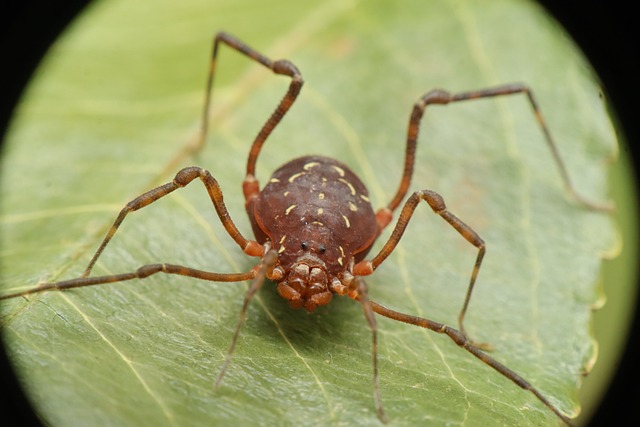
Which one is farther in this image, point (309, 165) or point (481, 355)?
point (309, 165)

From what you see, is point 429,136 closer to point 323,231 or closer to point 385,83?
point 385,83

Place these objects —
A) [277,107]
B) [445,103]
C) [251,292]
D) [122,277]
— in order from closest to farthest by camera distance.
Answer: [251,292], [122,277], [277,107], [445,103]

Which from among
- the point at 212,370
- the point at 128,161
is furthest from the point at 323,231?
the point at 128,161

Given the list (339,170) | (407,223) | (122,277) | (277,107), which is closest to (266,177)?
(277,107)

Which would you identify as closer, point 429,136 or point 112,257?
point 112,257

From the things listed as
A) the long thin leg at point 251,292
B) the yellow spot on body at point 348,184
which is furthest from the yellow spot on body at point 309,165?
the long thin leg at point 251,292

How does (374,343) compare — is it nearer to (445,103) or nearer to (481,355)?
(481,355)

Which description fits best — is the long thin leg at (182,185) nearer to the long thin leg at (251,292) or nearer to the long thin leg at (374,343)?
the long thin leg at (251,292)
